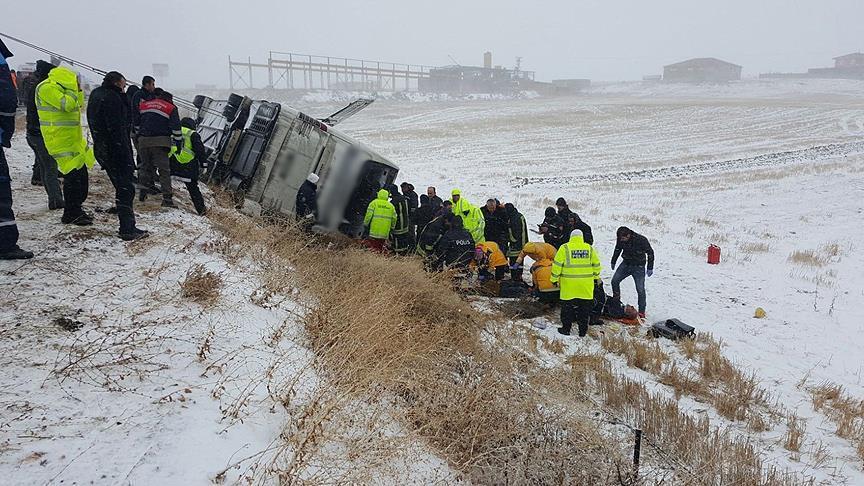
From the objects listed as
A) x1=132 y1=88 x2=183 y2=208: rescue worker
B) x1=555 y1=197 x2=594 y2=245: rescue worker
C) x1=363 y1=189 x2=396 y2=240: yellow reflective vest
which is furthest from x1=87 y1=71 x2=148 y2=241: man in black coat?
x1=555 y1=197 x2=594 y2=245: rescue worker

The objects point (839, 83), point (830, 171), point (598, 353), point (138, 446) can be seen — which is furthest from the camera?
point (839, 83)

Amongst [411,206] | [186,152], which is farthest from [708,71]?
[186,152]

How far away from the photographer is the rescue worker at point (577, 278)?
6812mm

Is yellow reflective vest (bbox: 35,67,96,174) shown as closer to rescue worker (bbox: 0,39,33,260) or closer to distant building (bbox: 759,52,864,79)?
rescue worker (bbox: 0,39,33,260)

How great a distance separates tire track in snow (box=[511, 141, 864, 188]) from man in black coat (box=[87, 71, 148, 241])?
47.7 ft

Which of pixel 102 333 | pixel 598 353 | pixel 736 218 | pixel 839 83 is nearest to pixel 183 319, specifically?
pixel 102 333

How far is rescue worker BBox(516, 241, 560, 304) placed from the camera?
7.77 m

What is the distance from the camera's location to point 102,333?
3.62 meters

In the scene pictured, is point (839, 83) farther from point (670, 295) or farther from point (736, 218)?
point (670, 295)

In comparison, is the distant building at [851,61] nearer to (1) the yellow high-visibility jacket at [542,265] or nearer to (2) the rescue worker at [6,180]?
(1) the yellow high-visibility jacket at [542,265]

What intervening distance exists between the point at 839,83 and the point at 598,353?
10251 centimetres

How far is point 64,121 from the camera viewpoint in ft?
16.8

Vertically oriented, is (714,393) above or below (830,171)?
below

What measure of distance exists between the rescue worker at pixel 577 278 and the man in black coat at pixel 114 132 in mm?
5159
